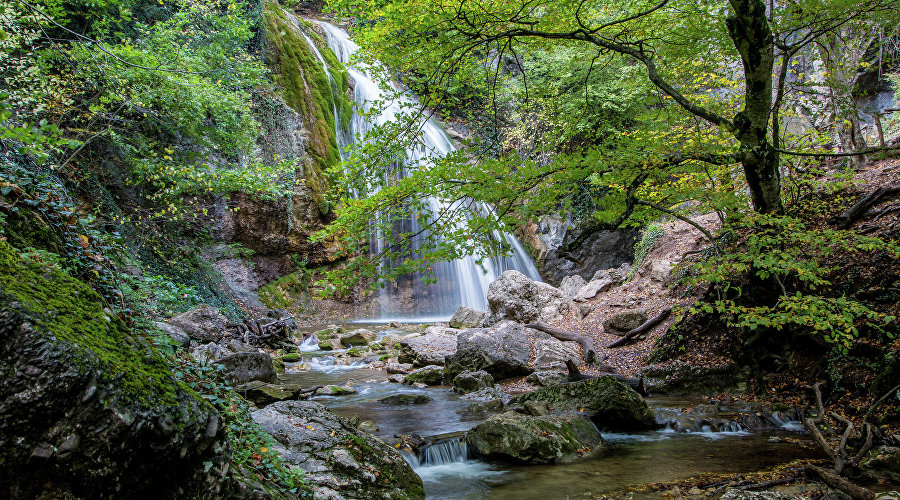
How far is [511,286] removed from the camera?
1359cm

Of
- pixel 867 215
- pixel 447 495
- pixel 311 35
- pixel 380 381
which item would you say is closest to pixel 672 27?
pixel 867 215

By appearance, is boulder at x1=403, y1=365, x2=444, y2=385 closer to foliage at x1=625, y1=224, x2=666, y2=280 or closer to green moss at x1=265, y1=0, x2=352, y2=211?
foliage at x1=625, y1=224, x2=666, y2=280

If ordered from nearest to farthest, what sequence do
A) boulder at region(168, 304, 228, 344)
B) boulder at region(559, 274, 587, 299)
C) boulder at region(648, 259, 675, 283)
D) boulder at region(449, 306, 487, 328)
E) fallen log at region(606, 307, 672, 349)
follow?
1. boulder at region(168, 304, 228, 344)
2. fallen log at region(606, 307, 672, 349)
3. boulder at region(648, 259, 675, 283)
4. boulder at region(449, 306, 487, 328)
5. boulder at region(559, 274, 587, 299)

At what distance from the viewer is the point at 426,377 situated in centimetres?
909

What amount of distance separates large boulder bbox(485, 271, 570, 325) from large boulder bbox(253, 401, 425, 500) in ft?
31.0

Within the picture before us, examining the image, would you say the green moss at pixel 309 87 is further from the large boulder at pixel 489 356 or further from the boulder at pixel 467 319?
the large boulder at pixel 489 356

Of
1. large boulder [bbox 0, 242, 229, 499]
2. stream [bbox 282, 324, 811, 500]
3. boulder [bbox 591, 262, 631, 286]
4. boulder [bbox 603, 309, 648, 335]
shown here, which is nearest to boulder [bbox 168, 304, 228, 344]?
stream [bbox 282, 324, 811, 500]

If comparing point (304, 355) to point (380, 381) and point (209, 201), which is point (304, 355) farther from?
point (209, 201)

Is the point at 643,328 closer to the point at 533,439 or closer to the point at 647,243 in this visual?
the point at 533,439

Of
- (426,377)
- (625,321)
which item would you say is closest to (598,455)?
(426,377)

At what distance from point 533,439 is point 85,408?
4514 mm

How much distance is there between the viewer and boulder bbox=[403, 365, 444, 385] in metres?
9.05

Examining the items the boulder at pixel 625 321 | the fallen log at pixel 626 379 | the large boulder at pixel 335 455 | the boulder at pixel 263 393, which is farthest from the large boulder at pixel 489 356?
the large boulder at pixel 335 455

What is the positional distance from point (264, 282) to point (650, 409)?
14936mm
